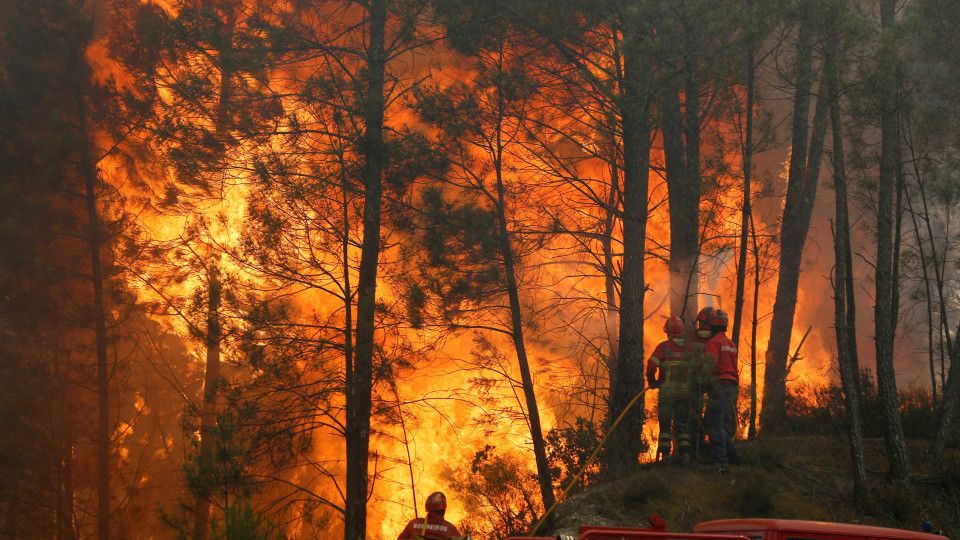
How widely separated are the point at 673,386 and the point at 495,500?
4218 millimetres

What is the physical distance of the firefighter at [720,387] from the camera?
9.41m

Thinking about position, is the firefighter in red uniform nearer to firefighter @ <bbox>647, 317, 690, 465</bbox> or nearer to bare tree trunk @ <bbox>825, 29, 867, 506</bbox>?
firefighter @ <bbox>647, 317, 690, 465</bbox>

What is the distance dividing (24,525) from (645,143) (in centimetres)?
1855

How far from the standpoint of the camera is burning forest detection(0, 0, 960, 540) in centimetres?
1112

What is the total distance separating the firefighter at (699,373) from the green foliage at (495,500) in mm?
2973

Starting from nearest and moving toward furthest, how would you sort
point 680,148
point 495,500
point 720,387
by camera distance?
1. point 720,387
2. point 495,500
3. point 680,148

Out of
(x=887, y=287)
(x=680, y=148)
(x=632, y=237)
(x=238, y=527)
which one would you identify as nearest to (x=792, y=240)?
(x=680, y=148)

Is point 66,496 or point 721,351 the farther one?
point 66,496

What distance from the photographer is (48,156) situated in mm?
17422

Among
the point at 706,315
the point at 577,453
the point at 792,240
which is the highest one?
the point at 792,240

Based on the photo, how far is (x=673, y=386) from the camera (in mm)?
9289

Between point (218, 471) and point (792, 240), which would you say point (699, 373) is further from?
point (792, 240)

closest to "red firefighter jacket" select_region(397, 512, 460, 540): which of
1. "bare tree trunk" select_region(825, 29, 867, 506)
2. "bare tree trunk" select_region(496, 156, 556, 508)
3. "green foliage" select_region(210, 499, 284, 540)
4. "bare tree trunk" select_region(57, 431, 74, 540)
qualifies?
"green foliage" select_region(210, 499, 284, 540)

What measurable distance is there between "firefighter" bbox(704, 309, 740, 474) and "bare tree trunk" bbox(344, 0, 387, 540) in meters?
5.84
